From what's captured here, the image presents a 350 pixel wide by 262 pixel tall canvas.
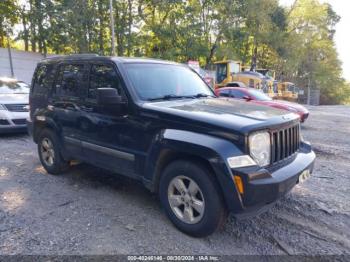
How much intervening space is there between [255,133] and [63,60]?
3354mm

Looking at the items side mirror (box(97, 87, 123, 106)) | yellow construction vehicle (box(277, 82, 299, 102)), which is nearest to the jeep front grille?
side mirror (box(97, 87, 123, 106))

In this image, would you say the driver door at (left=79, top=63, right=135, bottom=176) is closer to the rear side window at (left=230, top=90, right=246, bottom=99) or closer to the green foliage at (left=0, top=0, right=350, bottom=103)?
the rear side window at (left=230, top=90, right=246, bottom=99)

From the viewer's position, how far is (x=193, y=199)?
2992 millimetres

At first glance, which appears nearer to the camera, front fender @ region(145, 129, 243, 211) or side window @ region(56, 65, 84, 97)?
front fender @ region(145, 129, 243, 211)

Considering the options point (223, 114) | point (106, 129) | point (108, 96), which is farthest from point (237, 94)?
point (108, 96)

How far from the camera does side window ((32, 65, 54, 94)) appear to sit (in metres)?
4.73

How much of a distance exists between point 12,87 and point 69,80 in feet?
18.2

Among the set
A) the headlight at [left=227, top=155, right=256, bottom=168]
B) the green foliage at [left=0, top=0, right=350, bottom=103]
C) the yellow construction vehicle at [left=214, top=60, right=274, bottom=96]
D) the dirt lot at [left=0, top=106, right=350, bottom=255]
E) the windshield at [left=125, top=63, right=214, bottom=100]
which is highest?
the green foliage at [left=0, top=0, right=350, bottom=103]

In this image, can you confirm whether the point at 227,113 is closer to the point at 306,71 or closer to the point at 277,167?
the point at 277,167

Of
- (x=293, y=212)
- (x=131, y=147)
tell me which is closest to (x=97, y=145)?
(x=131, y=147)

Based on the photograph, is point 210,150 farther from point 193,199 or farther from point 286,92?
point 286,92

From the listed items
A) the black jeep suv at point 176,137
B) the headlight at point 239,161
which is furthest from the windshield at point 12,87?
the headlight at point 239,161

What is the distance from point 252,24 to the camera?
29281 mm

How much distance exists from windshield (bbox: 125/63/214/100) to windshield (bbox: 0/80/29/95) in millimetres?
6253
